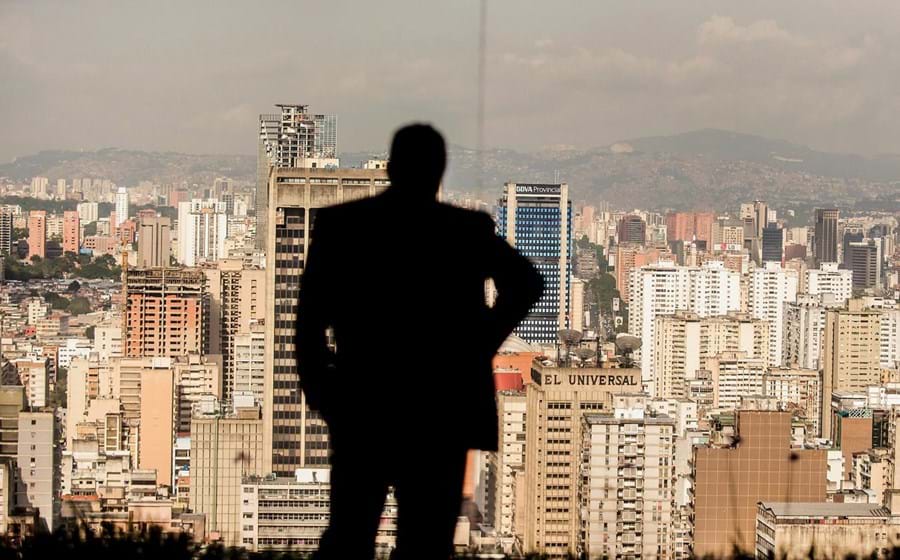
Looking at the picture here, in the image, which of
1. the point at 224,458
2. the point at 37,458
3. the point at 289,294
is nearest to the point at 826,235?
the point at 289,294

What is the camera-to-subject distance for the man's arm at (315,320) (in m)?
1.45

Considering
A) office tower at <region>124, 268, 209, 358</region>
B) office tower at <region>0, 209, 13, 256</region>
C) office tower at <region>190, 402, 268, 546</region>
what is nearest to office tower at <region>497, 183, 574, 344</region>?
office tower at <region>124, 268, 209, 358</region>

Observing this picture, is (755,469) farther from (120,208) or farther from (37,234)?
(37,234)

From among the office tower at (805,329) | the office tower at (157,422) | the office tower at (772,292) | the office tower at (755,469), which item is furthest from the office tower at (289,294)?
the office tower at (772,292)

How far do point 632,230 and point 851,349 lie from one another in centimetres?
578

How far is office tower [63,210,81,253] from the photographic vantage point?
21344mm

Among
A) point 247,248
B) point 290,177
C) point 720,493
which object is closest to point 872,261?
point 247,248

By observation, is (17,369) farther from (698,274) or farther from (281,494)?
(698,274)

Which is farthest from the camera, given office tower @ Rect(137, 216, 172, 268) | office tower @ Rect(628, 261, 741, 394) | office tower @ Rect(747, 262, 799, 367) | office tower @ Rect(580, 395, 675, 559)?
office tower @ Rect(628, 261, 741, 394)

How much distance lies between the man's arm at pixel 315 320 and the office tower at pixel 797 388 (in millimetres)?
14917

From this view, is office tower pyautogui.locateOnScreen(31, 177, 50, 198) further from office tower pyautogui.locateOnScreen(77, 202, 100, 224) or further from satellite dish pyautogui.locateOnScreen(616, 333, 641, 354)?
satellite dish pyautogui.locateOnScreen(616, 333, 641, 354)

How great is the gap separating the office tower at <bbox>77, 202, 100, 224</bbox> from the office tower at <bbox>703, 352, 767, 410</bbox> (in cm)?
750

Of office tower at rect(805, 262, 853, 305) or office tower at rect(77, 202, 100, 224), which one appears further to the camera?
office tower at rect(805, 262, 853, 305)

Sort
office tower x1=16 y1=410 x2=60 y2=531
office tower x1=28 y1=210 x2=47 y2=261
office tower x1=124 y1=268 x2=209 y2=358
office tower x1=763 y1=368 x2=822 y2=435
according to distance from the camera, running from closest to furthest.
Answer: office tower x1=16 y1=410 x2=60 y2=531, office tower x1=763 y1=368 x2=822 y2=435, office tower x1=28 y1=210 x2=47 y2=261, office tower x1=124 y1=268 x2=209 y2=358
